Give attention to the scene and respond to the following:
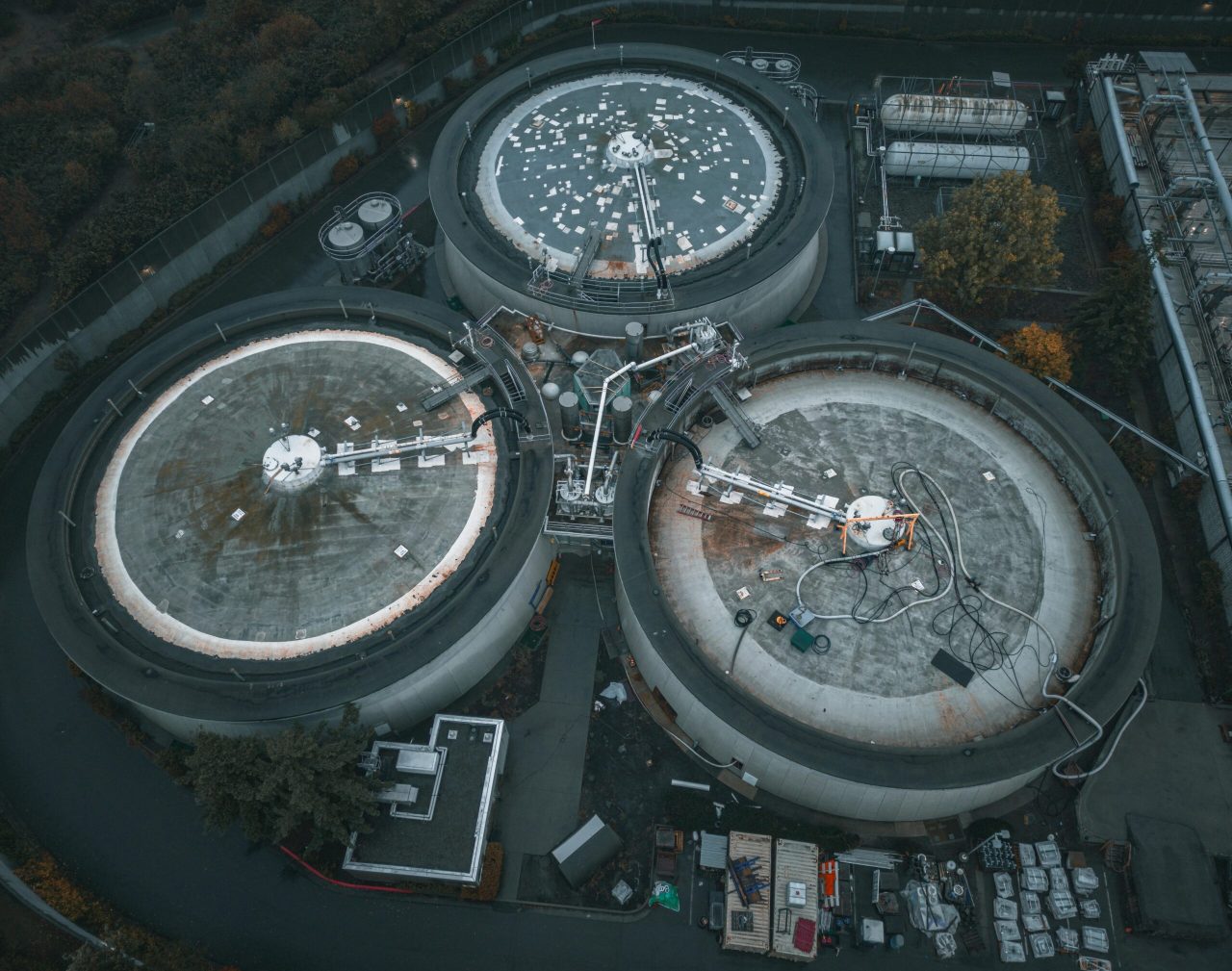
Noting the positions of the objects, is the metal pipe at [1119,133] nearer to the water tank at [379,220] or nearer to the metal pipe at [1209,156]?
the metal pipe at [1209,156]

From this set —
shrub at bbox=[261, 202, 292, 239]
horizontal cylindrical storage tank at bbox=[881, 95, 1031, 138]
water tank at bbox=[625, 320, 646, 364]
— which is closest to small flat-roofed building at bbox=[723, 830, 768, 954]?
water tank at bbox=[625, 320, 646, 364]

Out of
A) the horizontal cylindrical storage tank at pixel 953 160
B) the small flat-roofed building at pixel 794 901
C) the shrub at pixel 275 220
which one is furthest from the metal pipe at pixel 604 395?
the shrub at pixel 275 220

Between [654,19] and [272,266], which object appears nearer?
[272,266]

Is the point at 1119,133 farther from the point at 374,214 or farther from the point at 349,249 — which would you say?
the point at 349,249

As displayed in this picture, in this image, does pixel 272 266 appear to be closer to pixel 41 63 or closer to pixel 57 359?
pixel 57 359

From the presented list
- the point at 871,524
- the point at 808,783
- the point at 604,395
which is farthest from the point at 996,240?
the point at 808,783

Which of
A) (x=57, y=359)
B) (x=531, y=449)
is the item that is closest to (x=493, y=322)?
(x=531, y=449)
